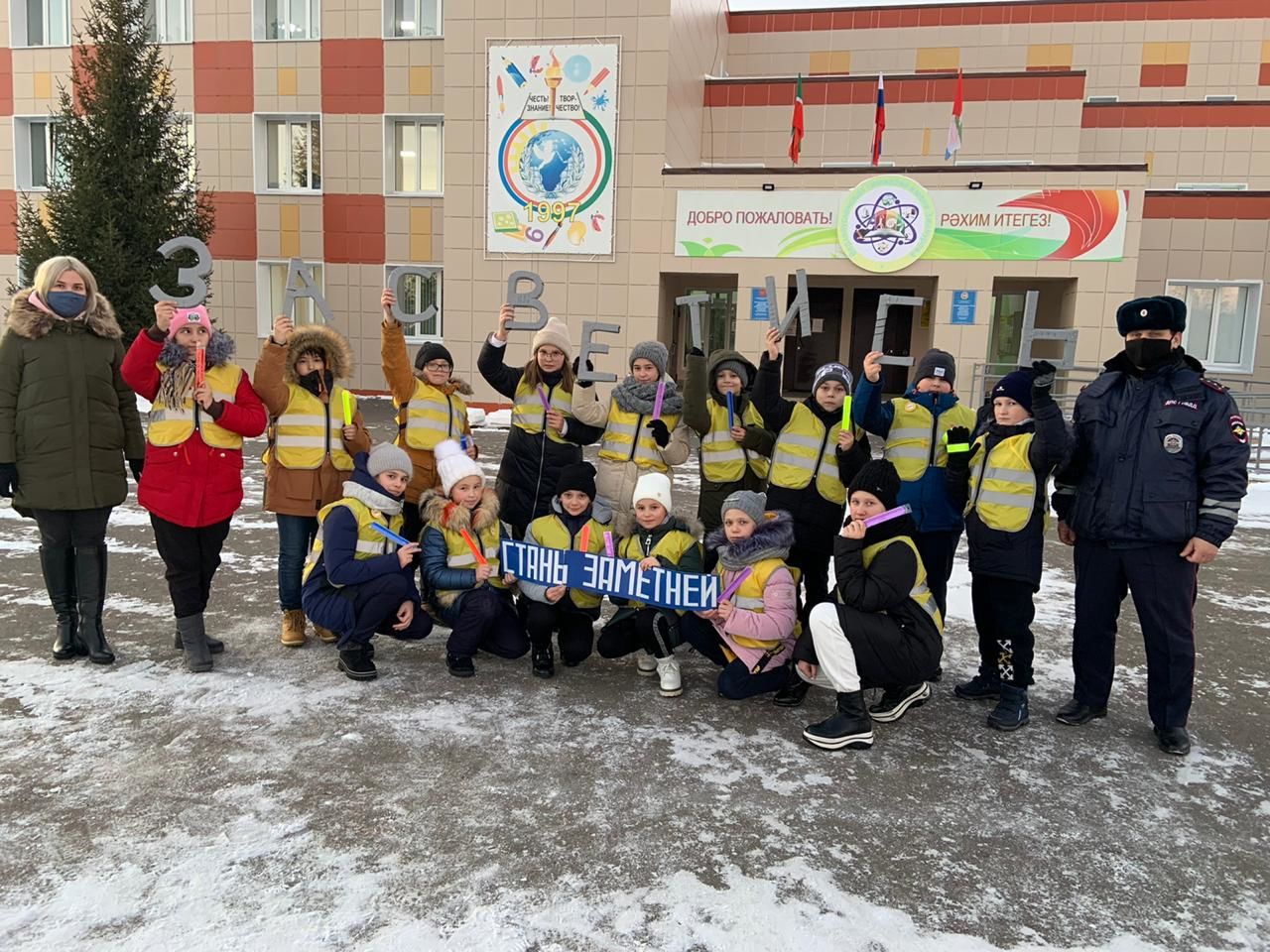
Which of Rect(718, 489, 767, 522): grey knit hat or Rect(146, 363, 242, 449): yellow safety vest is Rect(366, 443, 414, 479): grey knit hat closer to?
Rect(146, 363, 242, 449): yellow safety vest

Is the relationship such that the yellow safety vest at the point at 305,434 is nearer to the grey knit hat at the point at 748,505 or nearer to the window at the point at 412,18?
the grey knit hat at the point at 748,505

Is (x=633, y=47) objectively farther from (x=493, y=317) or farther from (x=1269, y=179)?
(x=1269, y=179)

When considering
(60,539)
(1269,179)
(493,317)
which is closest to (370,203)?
(493,317)

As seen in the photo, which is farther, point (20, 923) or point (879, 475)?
point (879, 475)

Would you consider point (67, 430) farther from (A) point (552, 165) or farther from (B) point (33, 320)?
(A) point (552, 165)

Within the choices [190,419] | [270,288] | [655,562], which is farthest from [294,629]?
[270,288]

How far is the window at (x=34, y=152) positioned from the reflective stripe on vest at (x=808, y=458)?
19.8 metres

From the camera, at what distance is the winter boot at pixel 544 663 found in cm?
432

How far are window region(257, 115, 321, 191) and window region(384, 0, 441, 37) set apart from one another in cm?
247

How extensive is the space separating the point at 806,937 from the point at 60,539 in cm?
396

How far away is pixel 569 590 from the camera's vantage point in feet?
14.2

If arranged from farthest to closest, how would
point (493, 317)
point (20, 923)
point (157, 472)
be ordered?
point (493, 317)
point (157, 472)
point (20, 923)

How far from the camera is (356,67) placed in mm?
16812

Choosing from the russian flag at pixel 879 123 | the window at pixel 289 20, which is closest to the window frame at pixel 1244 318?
the russian flag at pixel 879 123
